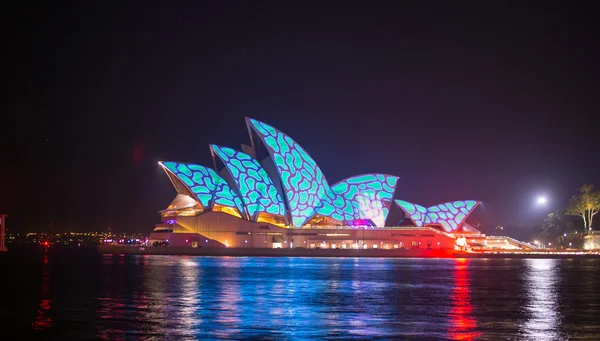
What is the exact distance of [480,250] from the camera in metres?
80.8

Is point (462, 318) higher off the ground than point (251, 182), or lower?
lower

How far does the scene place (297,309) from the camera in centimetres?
2089

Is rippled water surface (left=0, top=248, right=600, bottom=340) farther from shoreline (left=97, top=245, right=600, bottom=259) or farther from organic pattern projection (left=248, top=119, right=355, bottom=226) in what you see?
shoreline (left=97, top=245, right=600, bottom=259)

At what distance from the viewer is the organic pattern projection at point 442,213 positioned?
269ft

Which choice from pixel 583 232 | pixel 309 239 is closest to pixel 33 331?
pixel 309 239

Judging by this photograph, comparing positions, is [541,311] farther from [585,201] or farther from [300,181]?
[585,201]

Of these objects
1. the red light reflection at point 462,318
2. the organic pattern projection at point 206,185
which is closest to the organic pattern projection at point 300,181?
the organic pattern projection at point 206,185

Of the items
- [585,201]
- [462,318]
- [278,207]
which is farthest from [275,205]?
[462,318]

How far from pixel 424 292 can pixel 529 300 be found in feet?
14.8

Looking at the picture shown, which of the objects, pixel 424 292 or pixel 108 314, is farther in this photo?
pixel 424 292

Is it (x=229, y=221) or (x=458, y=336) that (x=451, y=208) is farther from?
(x=458, y=336)

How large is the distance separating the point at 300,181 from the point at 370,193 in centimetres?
1242

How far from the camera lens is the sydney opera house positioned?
67.9 metres

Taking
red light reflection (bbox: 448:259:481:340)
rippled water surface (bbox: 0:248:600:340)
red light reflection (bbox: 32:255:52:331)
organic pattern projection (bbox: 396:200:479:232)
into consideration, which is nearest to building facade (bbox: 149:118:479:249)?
organic pattern projection (bbox: 396:200:479:232)
